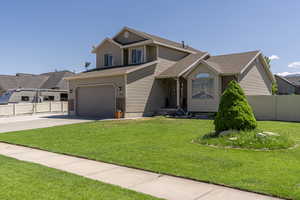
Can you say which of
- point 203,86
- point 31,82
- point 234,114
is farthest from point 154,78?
point 31,82

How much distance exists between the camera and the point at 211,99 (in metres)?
18.2

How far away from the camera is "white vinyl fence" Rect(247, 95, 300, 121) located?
15.7 meters

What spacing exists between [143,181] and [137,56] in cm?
1850

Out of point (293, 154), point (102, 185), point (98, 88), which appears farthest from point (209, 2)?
point (102, 185)

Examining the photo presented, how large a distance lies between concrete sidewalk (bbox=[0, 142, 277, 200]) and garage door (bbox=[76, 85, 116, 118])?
13.2 metres

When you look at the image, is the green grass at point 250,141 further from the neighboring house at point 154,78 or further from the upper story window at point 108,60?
the upper story window at point 108,60

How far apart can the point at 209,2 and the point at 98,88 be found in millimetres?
11094

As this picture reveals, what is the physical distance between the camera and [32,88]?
37.9 m

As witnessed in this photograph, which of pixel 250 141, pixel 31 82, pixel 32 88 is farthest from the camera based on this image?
pixel 31 82

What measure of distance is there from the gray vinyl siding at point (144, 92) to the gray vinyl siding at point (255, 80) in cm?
680

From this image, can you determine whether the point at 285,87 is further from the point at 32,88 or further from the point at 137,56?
the point at 32,88

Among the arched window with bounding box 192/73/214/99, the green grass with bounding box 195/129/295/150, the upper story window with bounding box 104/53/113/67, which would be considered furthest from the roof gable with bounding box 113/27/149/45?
the green grass with bounding box 195/129/295/150

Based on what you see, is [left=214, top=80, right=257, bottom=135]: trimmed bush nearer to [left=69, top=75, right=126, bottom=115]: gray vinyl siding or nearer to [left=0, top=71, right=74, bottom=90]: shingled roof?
[left=69, top=75, right=126, bottom=115]: gray vinyl siding

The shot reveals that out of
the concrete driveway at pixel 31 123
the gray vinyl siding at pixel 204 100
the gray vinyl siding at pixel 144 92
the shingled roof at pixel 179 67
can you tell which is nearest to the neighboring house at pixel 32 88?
the concrete driveway at pixel 31 123
